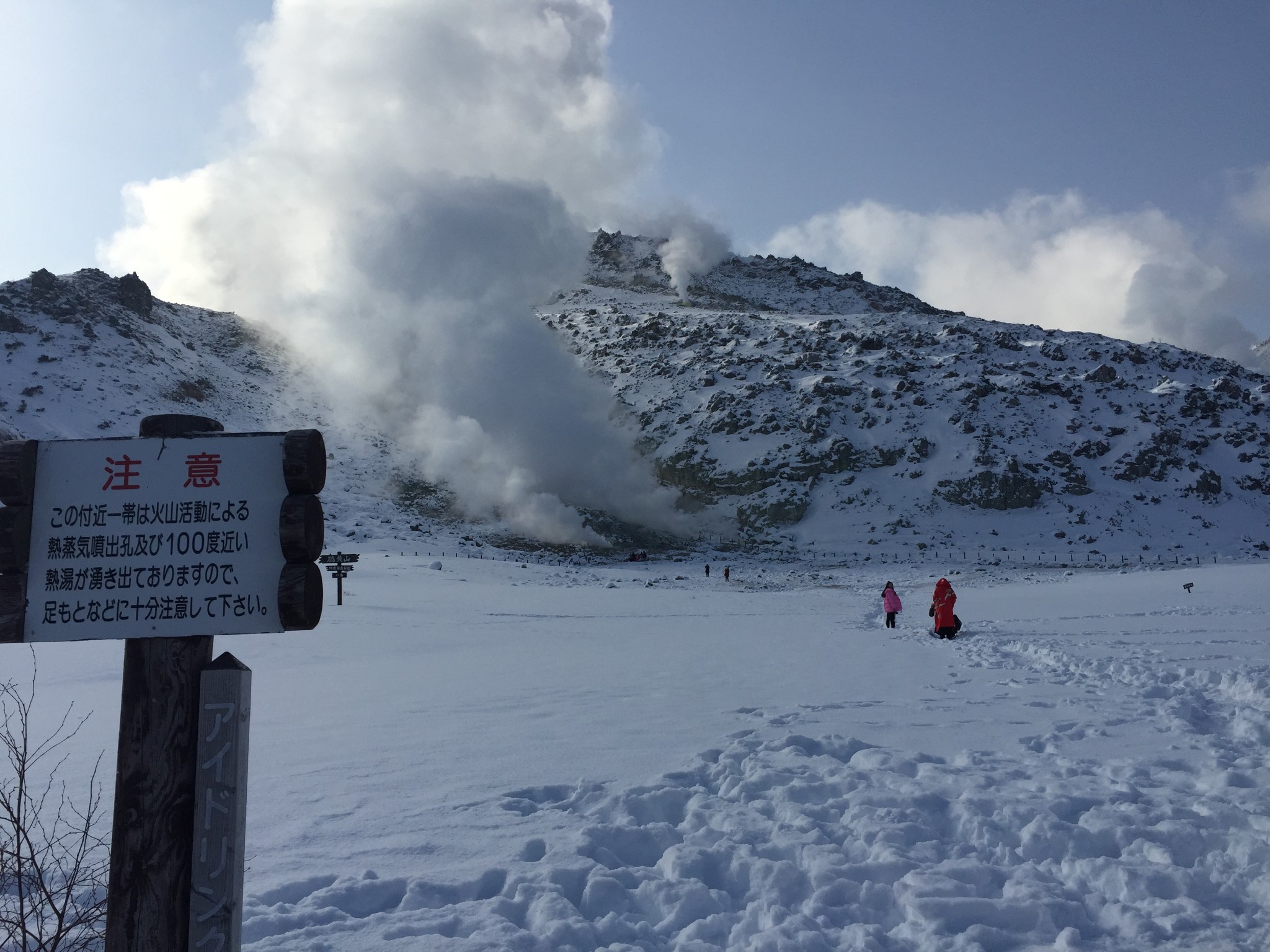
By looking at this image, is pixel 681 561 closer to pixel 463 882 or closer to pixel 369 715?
pixel 369 715

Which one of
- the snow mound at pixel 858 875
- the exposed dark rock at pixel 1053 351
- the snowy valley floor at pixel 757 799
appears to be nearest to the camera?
the snow mound at pixel 858 875

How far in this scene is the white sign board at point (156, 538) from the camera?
9.13 ft

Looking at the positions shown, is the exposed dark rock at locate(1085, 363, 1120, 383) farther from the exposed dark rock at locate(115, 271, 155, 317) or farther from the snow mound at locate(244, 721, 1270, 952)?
the exposed dark rock at locate(115, 271, 155, 317)

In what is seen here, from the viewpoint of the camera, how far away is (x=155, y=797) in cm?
268

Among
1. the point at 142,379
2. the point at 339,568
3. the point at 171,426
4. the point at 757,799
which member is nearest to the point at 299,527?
the point at 171,426

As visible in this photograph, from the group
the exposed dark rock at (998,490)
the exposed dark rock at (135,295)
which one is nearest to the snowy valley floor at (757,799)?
the exposed dark rock at (998,490)

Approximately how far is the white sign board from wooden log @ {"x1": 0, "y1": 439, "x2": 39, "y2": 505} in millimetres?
25

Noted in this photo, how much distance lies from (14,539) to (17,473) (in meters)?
0.27

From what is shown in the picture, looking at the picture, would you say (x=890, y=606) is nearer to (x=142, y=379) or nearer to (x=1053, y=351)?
(x=142, y=379)

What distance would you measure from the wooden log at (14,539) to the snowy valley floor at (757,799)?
2.11 meters

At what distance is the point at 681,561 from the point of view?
43.2m

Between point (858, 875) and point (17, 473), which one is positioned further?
point (858, 875)

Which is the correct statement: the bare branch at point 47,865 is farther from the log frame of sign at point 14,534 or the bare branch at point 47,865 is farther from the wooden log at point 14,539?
the wooden log at point 14,539

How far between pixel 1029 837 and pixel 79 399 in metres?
63.7
